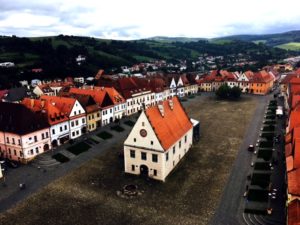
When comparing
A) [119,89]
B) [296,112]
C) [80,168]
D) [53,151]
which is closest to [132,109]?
[119,89]

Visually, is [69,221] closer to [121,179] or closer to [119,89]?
[121,179]

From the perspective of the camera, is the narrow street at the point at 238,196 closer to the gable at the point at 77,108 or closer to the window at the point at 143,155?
the window at the point at 143,155

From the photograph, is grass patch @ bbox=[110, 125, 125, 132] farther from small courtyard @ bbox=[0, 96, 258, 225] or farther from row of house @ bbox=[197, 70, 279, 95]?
row of house @ bbox=[197, 70, 279, 95]

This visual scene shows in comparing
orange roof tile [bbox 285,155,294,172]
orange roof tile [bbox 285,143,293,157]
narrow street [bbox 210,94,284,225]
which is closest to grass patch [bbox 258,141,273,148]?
narrow street [bbox 210,94,284,225]

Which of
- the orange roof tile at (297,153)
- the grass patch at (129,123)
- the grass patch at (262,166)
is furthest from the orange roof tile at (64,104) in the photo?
the orange roof tile at (297,153)

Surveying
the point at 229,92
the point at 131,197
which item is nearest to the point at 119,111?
the point at 131,197
